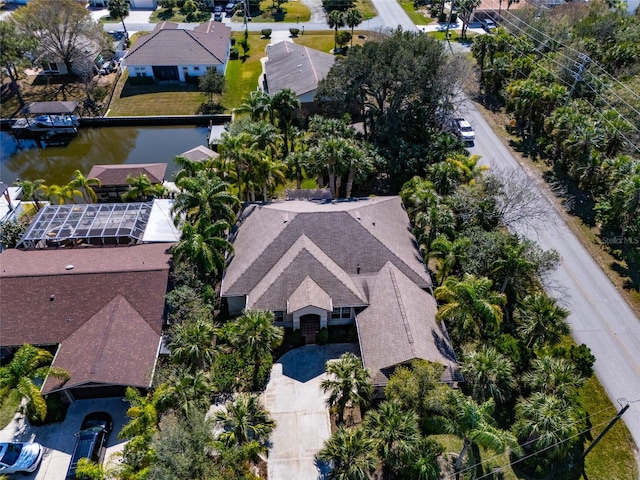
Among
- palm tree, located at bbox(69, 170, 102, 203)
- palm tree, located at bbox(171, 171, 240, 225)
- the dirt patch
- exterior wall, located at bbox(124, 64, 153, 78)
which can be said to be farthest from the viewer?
exterior wall, located at bbox(124, 64, 153, 78)

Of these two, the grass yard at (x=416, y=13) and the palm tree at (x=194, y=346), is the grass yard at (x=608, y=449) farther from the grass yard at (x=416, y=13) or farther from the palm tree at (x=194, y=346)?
the grass yard at (x=416, y=13)

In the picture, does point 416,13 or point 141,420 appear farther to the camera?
point 416,13

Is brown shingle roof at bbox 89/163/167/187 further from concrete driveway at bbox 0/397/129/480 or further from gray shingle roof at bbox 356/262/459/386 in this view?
gray shingle roof at bbox 356/262/459/386

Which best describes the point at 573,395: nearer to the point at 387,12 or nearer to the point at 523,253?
the point at 523,253

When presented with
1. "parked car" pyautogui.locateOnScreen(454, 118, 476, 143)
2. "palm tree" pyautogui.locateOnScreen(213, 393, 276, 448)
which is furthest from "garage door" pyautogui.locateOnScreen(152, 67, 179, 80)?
"palm tree" pyautogui.locateOnScreen(213, 393, 276, 448)

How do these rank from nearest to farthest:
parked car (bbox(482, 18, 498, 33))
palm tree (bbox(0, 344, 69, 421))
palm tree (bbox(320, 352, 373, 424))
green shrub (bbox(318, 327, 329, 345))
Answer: palm tree (bbox(320, 352, 373, 424)) → palm tree (bbox(0, 344, 69, 421)) → green shrub (bbox(318, 327, 329, 345)) → parked car (bbox(482, 18, 498, 33))

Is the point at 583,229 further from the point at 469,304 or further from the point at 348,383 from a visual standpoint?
the point at 348,383

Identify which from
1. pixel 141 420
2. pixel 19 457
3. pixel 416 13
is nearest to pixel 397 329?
pixel 141 420
